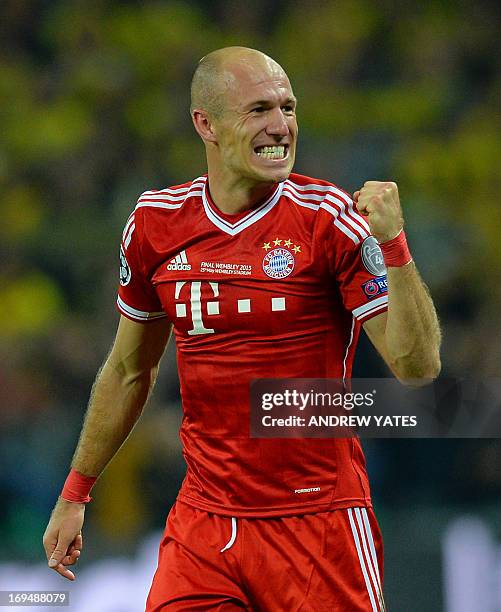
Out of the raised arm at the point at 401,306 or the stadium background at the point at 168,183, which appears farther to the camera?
the stadium background at the point at 168,183

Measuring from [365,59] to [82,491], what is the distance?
4920 millimetres

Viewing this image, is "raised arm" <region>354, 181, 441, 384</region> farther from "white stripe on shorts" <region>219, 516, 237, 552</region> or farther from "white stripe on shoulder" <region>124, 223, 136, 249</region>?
"white stripe on shoulder" <region>124, 223, 136, 249</region>

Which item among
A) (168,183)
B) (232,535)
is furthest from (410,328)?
(168,183)

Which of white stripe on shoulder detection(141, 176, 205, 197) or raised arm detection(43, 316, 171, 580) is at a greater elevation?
white stripe on shoulder detection(141, 176, 205, 197)

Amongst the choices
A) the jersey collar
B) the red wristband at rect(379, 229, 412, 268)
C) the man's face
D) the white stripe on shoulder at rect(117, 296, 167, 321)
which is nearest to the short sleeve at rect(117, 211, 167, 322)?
the white stripe on shoulder at rect(117, 296, 167, 321)

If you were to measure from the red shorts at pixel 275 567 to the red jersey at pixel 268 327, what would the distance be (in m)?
0.05

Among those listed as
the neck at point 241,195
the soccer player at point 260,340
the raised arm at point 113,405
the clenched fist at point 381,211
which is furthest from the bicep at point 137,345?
the clenched fist at point 381,211

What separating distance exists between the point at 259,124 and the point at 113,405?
0.99m

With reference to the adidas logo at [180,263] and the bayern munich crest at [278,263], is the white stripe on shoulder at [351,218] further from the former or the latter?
the adidas logo at [180,263]

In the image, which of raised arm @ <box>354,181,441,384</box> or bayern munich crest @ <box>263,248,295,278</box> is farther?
bayern munich crest @ <box>263,248,295,278</box>

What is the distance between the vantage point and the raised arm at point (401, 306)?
2.57 metres

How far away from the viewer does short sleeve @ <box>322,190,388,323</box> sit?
2.77 meters

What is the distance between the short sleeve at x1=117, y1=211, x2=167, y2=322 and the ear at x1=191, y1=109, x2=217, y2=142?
12.0 inches

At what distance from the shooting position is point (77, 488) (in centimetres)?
331
